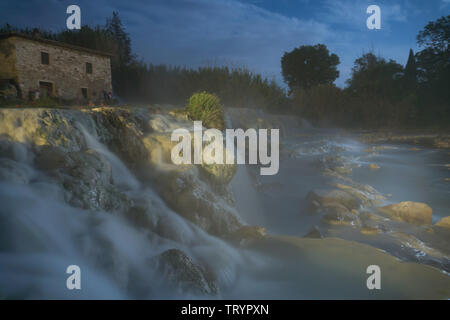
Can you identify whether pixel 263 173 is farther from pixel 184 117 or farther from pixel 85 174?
pixel 85 174

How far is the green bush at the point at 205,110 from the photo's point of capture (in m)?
8.17

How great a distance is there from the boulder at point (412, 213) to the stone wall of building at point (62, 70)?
14.3 metres

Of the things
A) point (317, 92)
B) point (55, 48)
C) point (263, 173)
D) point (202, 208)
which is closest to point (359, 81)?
point (317, 92)

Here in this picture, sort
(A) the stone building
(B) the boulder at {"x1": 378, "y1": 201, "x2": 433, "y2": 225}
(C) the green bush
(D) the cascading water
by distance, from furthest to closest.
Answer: (A) the stone building → (C) the green bush → (B) the boulder at {"x1": 378, "y1": 201, "x2": 433, "y2": 225} → (D) the cascading water

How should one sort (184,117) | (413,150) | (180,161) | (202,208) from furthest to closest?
(413,150)
(184,117)
(180,161)
(202,208)

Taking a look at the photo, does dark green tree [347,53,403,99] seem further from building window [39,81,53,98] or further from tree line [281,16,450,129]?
building window [39,81,53,98]

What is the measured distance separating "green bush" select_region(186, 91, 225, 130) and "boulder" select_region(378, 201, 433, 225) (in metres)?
5.22

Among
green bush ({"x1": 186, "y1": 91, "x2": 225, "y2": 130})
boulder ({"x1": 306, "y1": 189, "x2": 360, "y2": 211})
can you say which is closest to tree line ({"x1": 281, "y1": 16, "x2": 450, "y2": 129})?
green bush ({"x1": 186, "y1": 91, "x2": 225, "y2": 130})

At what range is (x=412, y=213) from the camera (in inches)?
199

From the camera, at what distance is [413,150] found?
41.3 ft

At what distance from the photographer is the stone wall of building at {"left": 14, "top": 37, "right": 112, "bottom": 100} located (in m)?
11.7

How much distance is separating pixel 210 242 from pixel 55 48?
13819mm

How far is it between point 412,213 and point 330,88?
1870 centimetres

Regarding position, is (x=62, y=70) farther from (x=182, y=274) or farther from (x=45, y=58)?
(x=182, y=274)
